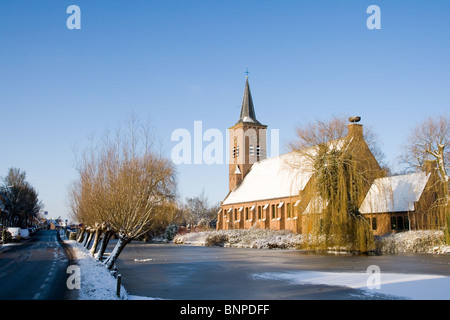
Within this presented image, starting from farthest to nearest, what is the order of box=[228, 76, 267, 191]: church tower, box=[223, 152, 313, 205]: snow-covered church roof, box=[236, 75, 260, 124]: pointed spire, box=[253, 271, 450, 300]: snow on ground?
box=[236, 75, 260, 124]: pointed spire < box=[228, 76, 267, 191]: church tower < box=[223, 152, 313, 205]: snow-covered church roof < box=[253, 271, 450, 300]: snow on ground

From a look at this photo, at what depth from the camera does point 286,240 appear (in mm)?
40406

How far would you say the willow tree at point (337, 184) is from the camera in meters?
31.0

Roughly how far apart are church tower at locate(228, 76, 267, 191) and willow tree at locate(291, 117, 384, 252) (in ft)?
118

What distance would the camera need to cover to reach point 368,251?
32062mm

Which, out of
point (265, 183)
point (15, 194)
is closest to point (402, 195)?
point (265, 183)

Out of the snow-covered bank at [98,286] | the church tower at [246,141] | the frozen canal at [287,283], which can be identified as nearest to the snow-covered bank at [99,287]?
the snow-covered bank at [98,286]

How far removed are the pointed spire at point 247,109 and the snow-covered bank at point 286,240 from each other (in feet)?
80.4

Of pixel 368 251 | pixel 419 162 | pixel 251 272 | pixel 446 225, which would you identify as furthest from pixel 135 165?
pixel 419 162

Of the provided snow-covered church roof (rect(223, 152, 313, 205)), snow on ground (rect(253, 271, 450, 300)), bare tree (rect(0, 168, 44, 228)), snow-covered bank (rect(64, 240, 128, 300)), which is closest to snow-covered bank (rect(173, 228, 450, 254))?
snow-covered church roof (rect(223, 152, 313, 205))

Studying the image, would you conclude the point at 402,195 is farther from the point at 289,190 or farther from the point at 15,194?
the point at 15,194

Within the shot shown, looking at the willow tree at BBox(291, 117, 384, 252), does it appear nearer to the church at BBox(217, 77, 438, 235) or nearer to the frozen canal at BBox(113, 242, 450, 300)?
the church at BBox(217, 77, 438, 235)

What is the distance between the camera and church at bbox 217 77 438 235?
111ft
